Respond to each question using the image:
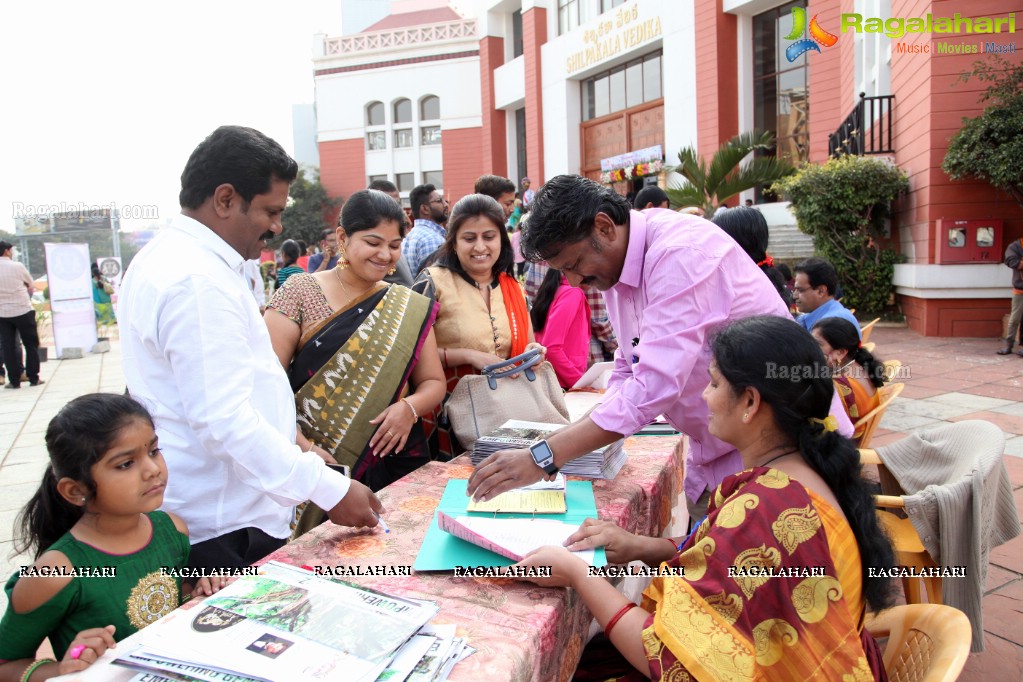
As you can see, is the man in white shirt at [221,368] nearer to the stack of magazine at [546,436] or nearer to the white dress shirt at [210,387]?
the white dress shirt at [210,387]

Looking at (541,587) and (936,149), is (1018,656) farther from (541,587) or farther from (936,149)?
(936,149)

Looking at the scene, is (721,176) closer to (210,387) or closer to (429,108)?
(210,387)

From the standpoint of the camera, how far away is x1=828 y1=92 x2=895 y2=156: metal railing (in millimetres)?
9297

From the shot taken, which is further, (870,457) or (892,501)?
(870,457)

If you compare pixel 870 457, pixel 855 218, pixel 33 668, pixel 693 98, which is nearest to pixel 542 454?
pixel 33 668

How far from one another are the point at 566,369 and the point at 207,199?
1929 mm

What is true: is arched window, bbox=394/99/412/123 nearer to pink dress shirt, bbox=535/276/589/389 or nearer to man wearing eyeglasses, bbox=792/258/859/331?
man wearing eyeglasses, bbox=792/258/859/331

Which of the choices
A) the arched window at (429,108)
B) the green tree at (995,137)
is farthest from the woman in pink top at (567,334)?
the arched window at (429,108)

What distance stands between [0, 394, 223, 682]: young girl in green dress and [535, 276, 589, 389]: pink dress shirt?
194 centimetres

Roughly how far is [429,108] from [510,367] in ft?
95.9

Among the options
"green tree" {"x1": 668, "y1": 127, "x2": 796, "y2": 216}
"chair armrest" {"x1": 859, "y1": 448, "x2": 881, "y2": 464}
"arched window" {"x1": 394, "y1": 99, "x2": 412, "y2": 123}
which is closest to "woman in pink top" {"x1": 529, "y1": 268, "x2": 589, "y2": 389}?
"chair armrest" {"x1": 859, "y1": 448, "x2": 881, "y2": 464}

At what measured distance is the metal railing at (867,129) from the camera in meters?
9.30

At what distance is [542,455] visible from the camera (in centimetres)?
173

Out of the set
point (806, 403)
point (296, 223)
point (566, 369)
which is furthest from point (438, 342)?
point (296, 223)
